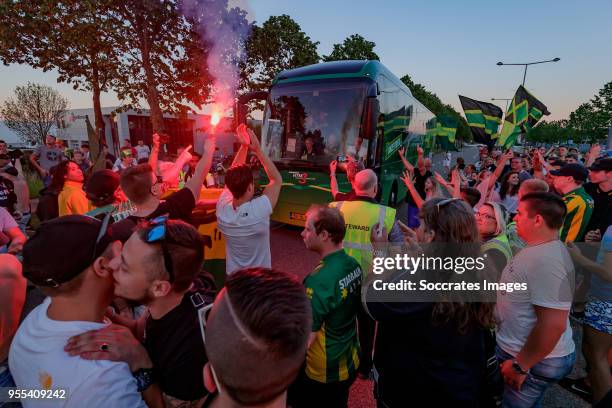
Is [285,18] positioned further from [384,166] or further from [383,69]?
[384,166]

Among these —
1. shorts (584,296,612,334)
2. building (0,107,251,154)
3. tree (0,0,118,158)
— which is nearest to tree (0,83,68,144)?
building (0,107,251,154)

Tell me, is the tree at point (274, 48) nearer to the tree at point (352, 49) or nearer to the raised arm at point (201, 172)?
the tree at point (352, 49)

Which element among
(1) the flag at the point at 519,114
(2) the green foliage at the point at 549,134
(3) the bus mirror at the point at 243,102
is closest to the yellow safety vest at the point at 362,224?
(1) the flag at the point at 519,114

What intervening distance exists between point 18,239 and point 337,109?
614cm

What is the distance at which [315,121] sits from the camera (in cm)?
754

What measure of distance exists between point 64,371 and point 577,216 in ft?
16.9

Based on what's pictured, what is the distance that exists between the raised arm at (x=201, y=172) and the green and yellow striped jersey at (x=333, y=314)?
160cm

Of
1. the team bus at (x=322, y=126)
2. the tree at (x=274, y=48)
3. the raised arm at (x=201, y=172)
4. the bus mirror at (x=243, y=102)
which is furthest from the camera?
the tree at (x=274, y=48)

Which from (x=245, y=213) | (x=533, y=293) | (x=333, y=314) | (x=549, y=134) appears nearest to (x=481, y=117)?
(x=533, y=293)

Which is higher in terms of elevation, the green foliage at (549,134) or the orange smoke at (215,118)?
the green foliage at (549,134)

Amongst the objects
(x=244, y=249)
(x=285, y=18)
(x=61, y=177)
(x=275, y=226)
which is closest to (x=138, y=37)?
(x=285, y=18)

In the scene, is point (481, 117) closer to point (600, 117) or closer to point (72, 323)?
point (72, 323)

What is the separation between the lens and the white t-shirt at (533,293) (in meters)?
1.98

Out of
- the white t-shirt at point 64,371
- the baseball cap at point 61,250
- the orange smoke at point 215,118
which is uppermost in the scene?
the orange smoke at point 215,118
